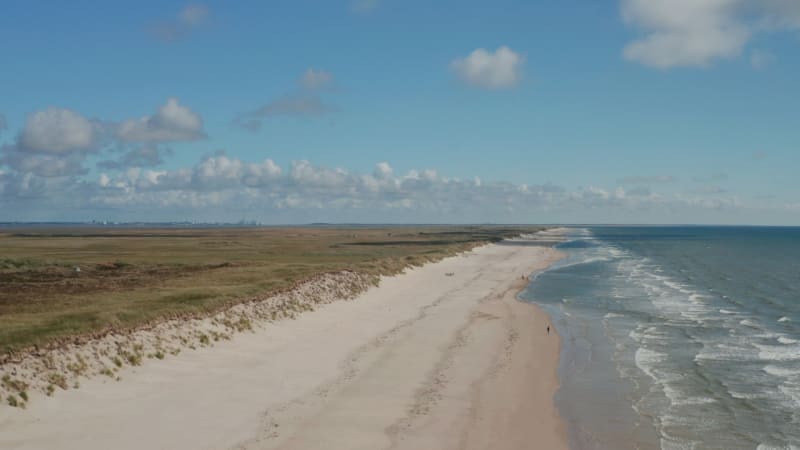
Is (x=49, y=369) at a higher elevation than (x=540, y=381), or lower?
higher

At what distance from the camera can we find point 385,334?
117 feet

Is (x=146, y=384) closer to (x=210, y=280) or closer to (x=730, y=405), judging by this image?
(x=730, y=405)

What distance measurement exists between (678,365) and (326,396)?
1648cm

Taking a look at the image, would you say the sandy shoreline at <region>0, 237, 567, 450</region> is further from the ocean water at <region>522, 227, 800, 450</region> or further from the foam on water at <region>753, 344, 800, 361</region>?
the foam on water at <region>753, 344, 800, 361</region>

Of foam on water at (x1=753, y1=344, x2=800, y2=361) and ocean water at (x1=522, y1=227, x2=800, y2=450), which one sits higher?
foam on water at (x1=753, y1=344, x2=800, y2=361)

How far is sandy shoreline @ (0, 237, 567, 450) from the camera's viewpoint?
18.0m

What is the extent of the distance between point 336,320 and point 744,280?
5205 cm

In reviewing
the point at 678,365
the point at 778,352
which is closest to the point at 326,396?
the point at 678,365

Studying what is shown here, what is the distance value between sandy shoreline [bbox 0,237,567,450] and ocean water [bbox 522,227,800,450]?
1.62 metres

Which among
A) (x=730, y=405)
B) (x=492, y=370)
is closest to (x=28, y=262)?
(x=492, y=370)

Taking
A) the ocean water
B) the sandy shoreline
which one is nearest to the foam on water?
the ocean water

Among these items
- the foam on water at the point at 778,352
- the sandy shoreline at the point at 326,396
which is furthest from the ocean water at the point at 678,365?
the sandy shoreline at the point at 326,396

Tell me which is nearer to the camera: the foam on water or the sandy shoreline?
the sandy shoreline

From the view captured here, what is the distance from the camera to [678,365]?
28.7m
